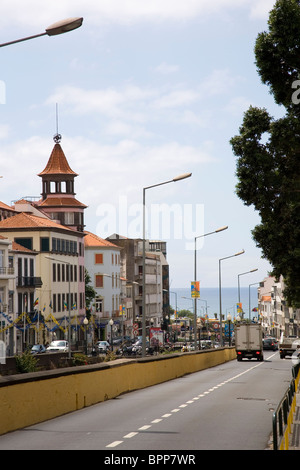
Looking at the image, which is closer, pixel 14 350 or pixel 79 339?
pixel 14 350

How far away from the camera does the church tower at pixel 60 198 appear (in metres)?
112

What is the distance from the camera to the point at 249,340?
211 ft

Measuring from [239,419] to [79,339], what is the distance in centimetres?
8633

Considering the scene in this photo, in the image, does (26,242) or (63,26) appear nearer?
(63,26)

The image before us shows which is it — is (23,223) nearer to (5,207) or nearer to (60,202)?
(5,207)

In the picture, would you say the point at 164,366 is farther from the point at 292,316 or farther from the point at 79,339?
the point at 292,316

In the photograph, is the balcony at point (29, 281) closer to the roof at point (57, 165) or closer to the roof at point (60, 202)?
the roof at point (60, 202)

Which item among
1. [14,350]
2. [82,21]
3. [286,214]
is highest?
[82,21]

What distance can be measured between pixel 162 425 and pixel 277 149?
13.4 m

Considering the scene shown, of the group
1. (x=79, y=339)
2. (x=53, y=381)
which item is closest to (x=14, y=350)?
(x=79, y=339)

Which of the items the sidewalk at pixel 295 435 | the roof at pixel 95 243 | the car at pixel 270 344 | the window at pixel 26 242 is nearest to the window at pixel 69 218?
the window at pixel 26 242

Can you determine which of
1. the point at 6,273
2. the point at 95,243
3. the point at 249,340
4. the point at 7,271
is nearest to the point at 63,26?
the point at 249,340

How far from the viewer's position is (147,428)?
17.6 metres

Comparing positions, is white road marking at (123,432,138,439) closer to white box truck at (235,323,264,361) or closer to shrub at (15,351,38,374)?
shrub at (15,351,38,374)
